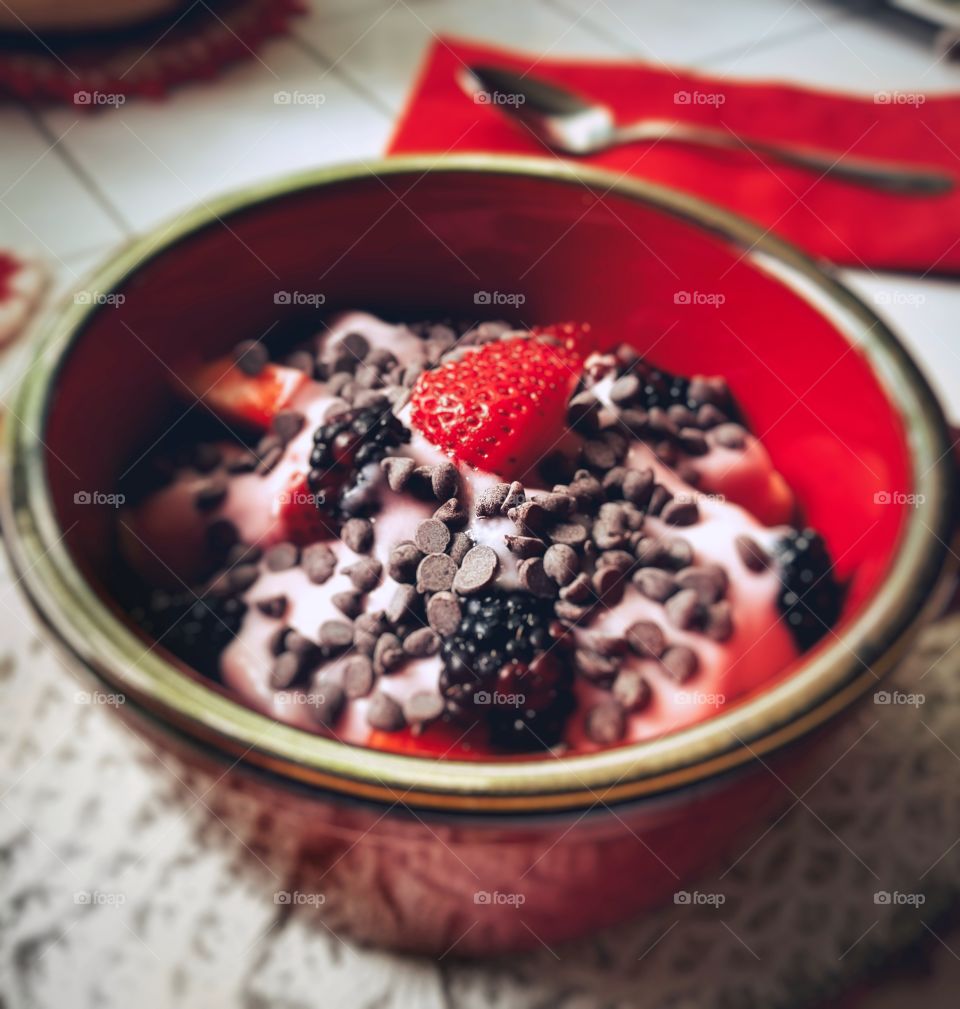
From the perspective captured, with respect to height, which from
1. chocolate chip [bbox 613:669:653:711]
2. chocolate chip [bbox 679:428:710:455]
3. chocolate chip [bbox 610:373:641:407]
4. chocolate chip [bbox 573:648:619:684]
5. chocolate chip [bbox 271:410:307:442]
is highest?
chocolate chip [bbox 610:373:641:407]

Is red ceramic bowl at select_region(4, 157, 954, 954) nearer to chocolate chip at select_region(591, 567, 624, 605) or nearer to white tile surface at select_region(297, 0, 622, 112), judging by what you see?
chocolate chip at select_region(591, 567, 624, 605)

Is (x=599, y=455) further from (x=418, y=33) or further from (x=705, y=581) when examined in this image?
(x=418, y=33)

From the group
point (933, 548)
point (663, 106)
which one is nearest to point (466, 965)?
point (933, 548)

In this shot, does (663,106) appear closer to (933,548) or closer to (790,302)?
(790,302)

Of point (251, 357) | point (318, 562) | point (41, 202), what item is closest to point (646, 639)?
point (318, 562)

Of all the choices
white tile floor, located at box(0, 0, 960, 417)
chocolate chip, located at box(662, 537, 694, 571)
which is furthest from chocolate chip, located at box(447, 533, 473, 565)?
white tile floor, located at box(0, 0, 960, 417)

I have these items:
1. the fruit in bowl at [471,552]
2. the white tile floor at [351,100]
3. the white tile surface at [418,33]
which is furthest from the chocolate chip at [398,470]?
the white tile surface at [418,33]

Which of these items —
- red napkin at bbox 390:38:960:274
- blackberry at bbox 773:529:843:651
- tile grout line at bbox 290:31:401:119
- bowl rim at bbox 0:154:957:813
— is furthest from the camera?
tile grout line at bbox 290:31:401:119
